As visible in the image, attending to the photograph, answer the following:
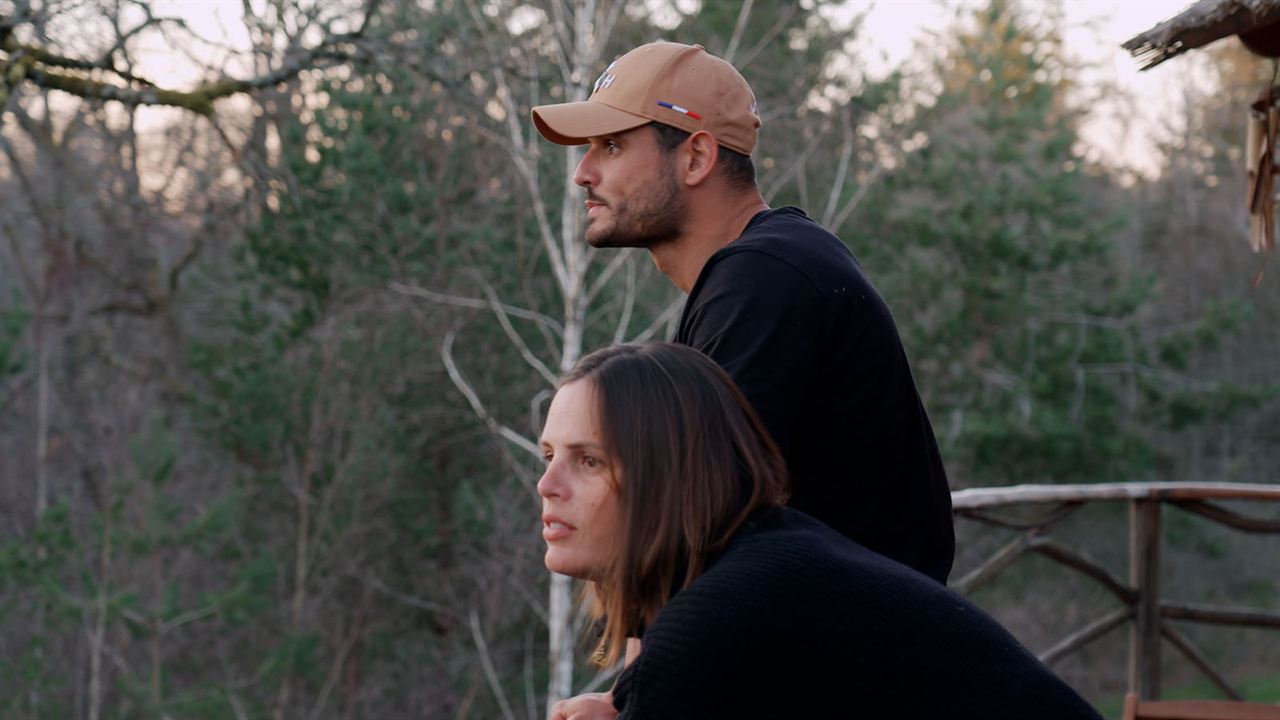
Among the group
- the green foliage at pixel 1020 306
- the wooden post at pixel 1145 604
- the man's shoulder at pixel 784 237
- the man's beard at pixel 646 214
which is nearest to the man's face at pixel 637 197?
the man's beard at pixel 646 214

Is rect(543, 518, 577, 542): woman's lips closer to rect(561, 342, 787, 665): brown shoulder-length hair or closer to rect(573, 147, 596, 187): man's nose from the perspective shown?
rect(561, 342, 787, 665): brown shoulder-length hair

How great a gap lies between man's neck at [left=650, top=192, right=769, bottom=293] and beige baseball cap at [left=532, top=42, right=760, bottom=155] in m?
0.08

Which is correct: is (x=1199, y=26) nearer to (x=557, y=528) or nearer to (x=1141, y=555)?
(x=1141, y=555)

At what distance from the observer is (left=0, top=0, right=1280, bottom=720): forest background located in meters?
12.0

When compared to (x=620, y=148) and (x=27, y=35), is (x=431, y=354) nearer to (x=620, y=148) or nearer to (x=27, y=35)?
(x=27, y=35)

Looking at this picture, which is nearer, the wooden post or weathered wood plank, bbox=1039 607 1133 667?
weathered wood plank, bbox=1039 607 1133 667

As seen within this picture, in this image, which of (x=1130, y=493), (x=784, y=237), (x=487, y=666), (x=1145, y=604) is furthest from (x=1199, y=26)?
(x=487, y=666)

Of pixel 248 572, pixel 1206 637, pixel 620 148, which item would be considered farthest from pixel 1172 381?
pixel 620 148

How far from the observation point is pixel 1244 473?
18000mm

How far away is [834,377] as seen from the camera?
1.72m

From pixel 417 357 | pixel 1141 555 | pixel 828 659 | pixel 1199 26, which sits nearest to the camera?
pixel 828 659

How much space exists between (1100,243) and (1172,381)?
231cm

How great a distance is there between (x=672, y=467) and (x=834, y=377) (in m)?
0.41

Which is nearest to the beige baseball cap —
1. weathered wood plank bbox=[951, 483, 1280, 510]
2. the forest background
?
weathered wood plank bbox=[951, 483, 1280, 510]
